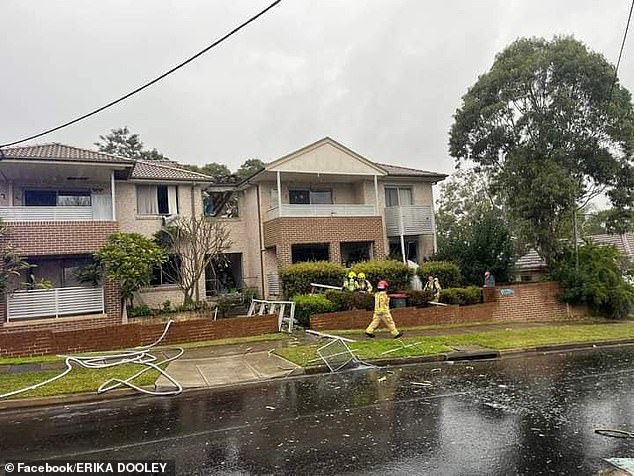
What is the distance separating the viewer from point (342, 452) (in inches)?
199

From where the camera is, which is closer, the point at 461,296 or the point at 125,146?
the point at 461,296

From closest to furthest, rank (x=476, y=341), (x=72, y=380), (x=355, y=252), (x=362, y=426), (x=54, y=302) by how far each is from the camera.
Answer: (x=362, y=426) < (x=72, y=380) < (x=476, y=341) < (x=54, y=302) < (x=355, y=252)

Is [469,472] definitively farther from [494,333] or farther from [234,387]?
[494,333]

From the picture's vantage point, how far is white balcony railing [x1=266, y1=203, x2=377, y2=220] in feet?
68.1

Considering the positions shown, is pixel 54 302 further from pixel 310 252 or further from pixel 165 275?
pixel 310 252

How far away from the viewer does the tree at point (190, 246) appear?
1798cm

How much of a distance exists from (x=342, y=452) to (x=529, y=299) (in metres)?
15.9

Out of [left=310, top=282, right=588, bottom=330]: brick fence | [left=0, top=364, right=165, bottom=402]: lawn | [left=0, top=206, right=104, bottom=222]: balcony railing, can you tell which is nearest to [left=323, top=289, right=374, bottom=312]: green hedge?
[left=310, top=282, right=588, bottom=330]: brick fence

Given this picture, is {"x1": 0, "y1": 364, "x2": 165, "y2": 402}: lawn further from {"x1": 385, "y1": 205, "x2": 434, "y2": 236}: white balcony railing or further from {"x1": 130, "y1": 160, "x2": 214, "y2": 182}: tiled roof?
→ {"x1": 385, "y1": 205, "x2": 434, "y2": 236}: white balcony railing

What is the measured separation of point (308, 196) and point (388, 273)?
642cm

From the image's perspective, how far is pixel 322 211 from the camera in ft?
69.9

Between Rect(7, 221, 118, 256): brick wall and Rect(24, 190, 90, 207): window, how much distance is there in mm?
2364

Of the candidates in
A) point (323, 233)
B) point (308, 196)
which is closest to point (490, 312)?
point (323, 233)

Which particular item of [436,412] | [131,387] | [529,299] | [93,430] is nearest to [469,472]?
[436,412]
